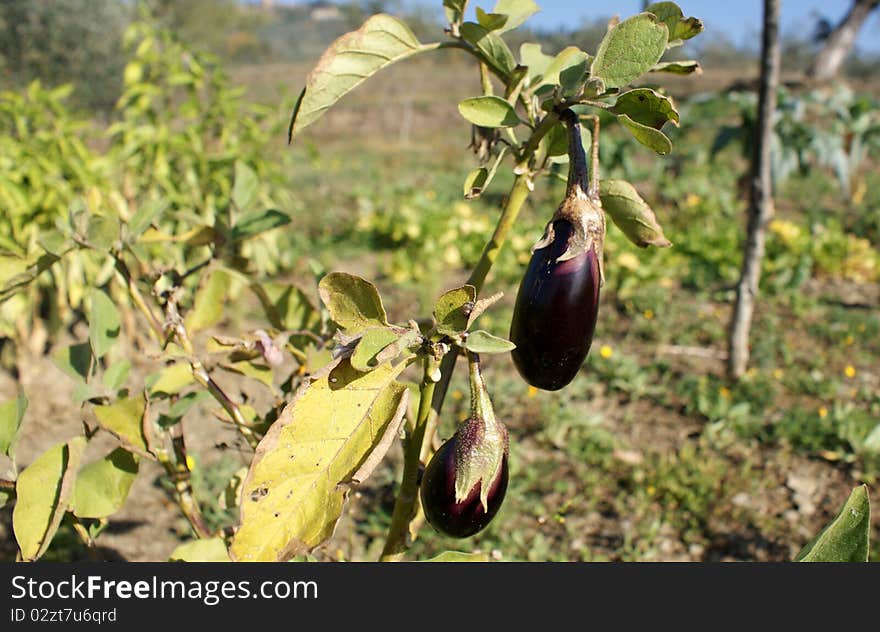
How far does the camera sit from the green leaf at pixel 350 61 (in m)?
0.56

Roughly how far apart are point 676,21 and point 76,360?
0.67m

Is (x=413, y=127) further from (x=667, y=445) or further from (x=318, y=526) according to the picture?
(x=318, y=526)

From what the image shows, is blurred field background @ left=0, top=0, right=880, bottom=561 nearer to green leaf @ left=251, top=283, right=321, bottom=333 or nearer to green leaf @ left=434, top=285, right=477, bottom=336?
green leaf @ left=251, top=283, right=321, bottom=333

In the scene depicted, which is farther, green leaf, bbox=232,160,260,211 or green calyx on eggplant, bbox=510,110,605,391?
green leaf, bbox=232,160,260,211

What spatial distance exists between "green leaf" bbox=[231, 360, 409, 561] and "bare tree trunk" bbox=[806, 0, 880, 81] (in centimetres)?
1273

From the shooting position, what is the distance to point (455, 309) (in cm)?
52

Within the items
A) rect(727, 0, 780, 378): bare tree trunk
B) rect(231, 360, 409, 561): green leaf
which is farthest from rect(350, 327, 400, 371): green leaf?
rect(727, 0, 780, 378): bare tree trunk

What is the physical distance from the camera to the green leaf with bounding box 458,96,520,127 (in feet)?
1.85

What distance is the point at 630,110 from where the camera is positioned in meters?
0.50

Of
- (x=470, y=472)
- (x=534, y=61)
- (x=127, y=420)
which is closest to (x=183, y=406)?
(x=127, y=420)

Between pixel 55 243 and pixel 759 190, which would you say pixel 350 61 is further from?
pixel 759 190

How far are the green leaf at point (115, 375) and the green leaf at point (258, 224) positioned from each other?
19 cm

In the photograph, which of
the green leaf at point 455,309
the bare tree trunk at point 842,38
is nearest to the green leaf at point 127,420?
the green leaf at point 455,309

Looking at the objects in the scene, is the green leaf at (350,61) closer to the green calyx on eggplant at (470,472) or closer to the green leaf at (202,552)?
the green calyx on eggplant at (470,472)
